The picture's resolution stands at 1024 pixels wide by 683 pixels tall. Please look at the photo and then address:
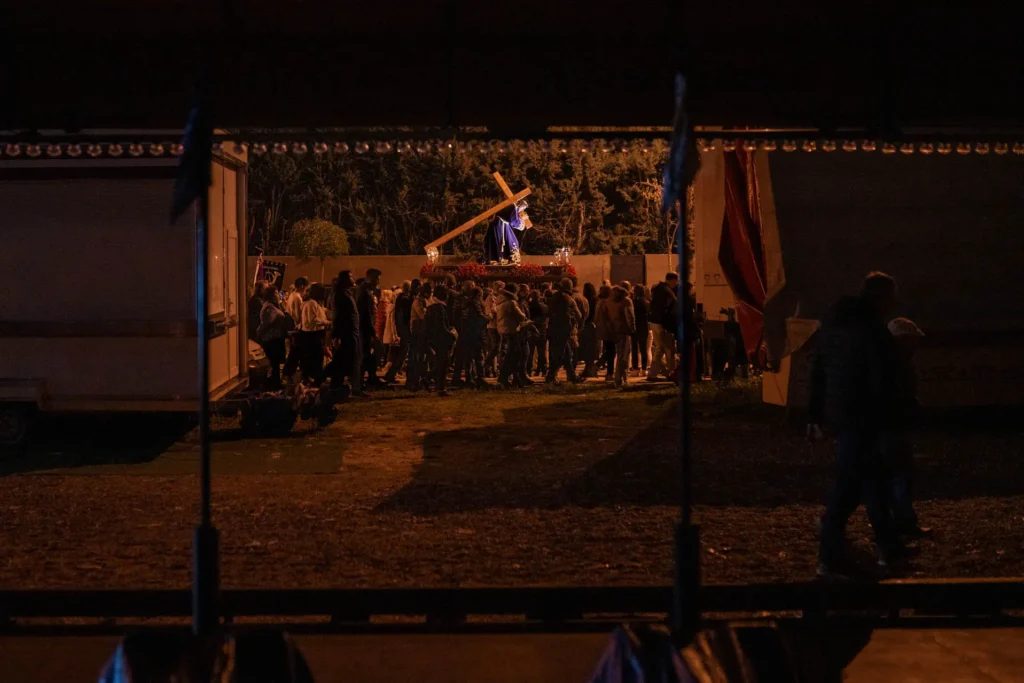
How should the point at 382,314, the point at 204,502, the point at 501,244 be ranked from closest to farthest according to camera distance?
1. the point at 204,502
2. the point at 382,314
3. the point at 501,244

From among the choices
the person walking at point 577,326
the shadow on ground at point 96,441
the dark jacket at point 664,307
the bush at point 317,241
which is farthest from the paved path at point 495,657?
the bush at point 317,241

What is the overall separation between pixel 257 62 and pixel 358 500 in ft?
15.1

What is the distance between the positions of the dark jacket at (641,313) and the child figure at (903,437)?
38.9ft

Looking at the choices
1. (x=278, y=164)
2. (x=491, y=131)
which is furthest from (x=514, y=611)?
(x=278, y=164)

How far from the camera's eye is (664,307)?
745 inches

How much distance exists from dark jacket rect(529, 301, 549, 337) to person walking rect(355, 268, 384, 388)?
2.69 meters

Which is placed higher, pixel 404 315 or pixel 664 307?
pixel 664 307

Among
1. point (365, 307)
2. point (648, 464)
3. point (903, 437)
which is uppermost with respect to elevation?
point (365, 307)

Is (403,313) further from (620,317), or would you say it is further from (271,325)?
(620,317)

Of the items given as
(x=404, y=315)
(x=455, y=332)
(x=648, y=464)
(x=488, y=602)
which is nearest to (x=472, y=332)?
(x=455, y=332)

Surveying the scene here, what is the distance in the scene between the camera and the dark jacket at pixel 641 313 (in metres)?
20.8

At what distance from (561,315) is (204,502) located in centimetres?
1437

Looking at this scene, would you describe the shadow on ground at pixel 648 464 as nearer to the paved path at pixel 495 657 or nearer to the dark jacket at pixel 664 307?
the dark jacket at pixel 664 307

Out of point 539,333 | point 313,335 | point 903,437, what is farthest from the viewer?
point 539,333
